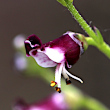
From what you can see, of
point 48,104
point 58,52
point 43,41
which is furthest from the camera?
point 43,41

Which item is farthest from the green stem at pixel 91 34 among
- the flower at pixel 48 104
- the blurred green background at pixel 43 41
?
the blurred green background at pixel 43 41

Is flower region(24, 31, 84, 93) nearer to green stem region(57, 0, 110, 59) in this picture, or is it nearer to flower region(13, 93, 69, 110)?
green stem region(57, 0, 110, 59)

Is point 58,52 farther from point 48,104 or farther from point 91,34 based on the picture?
point 48,104

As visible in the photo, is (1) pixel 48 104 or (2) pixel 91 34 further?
(1) pixel 48 104

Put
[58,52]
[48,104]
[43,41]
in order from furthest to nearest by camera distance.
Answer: [43,41] → [48,104] → [58,52]

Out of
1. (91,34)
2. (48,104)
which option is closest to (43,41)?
(48,104)

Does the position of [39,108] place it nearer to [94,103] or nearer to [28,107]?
[28,107]

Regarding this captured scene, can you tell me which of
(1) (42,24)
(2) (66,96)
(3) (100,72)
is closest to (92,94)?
(3) (100,72)
